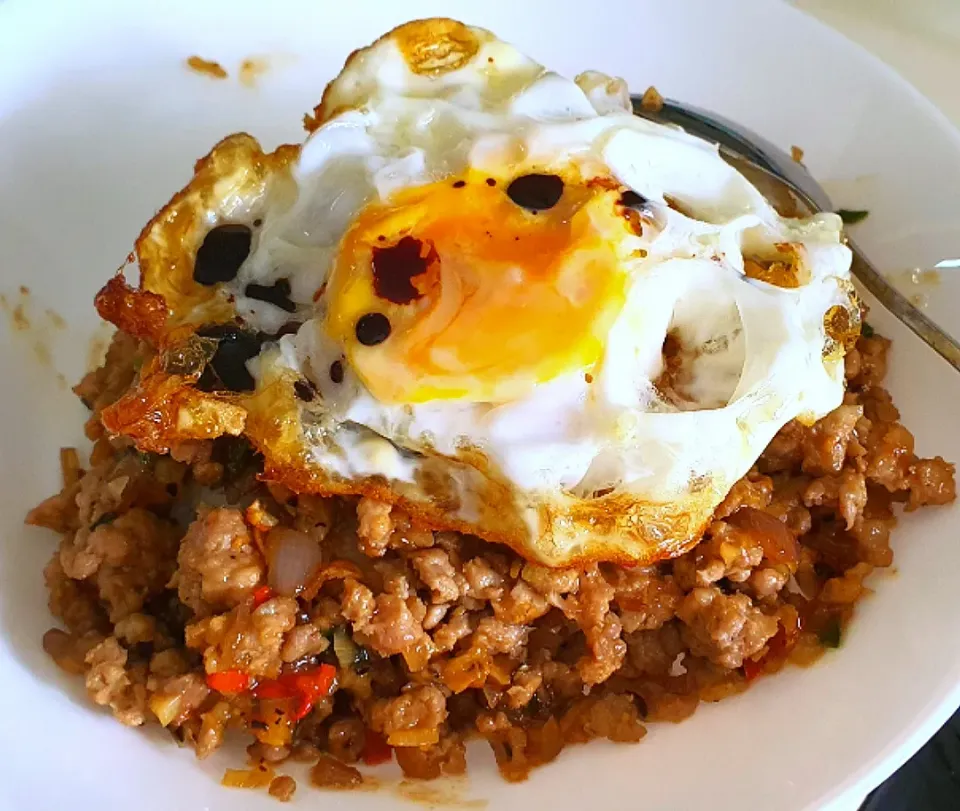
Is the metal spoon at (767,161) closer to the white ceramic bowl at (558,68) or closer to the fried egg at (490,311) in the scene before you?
the white ceramic bowl at (558,68)

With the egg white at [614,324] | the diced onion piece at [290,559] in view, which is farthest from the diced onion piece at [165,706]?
the egg white at [614,324]

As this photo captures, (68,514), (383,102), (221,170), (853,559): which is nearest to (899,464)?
(853,559)

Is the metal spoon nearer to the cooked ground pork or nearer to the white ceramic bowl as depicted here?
the white ceramic bowl

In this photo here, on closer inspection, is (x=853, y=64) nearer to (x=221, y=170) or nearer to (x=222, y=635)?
(x=221, y=170)

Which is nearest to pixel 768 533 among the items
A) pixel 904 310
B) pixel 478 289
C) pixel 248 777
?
pixel 904 310

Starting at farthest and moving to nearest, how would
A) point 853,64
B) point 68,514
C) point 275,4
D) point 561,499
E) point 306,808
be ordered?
1. point 275,4
2. point 853,64
3. point 68,514
4. point 306,808
5. point 561,499

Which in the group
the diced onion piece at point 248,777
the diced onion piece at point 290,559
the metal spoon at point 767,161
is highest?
the metal spoon at point 767,161

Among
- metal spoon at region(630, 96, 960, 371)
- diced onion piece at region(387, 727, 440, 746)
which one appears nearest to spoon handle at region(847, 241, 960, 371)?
metal spoon at region(630, 96, 960, 371)
